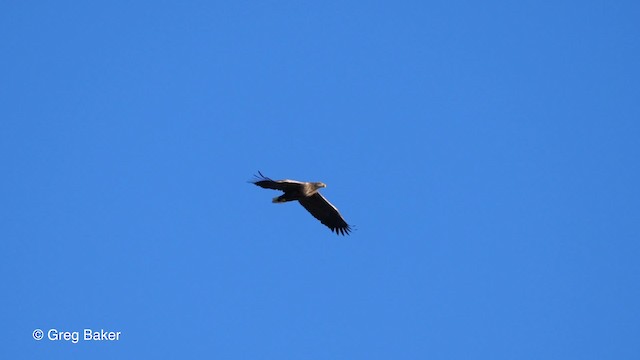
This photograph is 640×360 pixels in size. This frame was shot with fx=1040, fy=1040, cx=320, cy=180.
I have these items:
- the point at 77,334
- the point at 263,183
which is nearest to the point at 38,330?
the point at 77,334

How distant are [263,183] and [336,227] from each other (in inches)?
137

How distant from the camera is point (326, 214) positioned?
99.8 ft

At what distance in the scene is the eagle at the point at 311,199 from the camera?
28266mm

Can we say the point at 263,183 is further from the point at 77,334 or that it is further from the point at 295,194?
the point at 77,334

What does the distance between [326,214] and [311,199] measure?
73 centimetres

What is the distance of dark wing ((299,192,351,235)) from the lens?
98.8 feet

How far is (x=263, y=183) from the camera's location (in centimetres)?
2803

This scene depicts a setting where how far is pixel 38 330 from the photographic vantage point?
2900 centimetres

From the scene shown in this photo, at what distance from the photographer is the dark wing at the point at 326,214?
98.8ft

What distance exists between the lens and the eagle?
92.7 feet

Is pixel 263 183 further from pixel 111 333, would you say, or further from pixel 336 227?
pixel 111 333

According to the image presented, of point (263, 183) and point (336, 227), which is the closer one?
point (263, 183)

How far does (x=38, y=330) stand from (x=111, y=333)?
2.00 meters

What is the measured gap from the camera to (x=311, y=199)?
30.0 m
